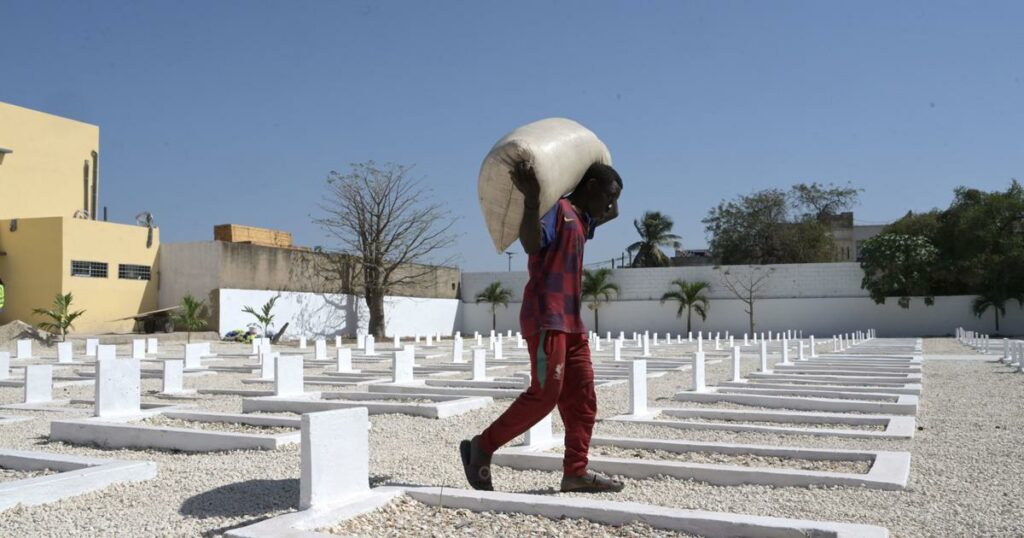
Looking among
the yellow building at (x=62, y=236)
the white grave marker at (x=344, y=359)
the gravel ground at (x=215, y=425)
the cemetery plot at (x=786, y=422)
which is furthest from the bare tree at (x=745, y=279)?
the gravel ground at (x=215, y=425)

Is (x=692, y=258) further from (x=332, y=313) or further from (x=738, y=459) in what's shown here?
(x=738, y=459)

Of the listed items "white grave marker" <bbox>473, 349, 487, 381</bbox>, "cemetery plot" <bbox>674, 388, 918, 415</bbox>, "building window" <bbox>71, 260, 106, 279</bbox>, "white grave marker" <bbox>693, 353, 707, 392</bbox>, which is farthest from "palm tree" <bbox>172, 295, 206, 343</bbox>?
"cemetery plot" <bbox>674, 388, 918, 415</bbox>

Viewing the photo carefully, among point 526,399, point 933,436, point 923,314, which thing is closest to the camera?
point 526,399

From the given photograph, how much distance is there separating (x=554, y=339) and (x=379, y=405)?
515 centimetres

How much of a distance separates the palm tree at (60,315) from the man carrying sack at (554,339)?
23827mm

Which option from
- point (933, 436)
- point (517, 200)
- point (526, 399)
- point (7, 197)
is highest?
point (7, 197)

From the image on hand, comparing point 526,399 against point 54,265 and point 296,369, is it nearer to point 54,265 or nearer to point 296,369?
point 296,369

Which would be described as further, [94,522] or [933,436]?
[933,436]

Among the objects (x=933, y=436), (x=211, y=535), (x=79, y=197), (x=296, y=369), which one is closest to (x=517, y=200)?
(x=211, y=535)

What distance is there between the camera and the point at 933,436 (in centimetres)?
721

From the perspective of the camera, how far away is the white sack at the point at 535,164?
4.07 m

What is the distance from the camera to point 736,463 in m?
5.76

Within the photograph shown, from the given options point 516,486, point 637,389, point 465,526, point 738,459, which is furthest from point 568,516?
point 637,389

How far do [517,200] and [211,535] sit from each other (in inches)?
83.8
